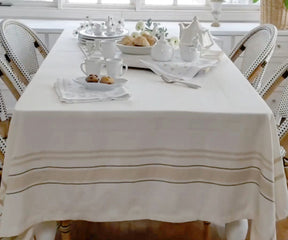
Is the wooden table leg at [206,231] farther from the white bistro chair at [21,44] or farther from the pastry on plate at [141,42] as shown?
the white bistro chair at [21,44]

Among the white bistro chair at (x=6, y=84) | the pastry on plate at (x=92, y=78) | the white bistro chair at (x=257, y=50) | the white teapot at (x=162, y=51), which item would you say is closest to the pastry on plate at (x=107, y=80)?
the pastry on plate at (x=92, y=78)

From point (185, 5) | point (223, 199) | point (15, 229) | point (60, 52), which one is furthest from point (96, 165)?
point (185, 5)

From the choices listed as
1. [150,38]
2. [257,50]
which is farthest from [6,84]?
[257,50]

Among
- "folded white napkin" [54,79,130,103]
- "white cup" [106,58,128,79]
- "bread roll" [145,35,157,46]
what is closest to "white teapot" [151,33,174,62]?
"bread roll" [145,35,157,46]

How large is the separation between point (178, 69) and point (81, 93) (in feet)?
1.67

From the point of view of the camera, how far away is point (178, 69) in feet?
6.88

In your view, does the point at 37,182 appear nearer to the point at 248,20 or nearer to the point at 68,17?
the point at 68,17

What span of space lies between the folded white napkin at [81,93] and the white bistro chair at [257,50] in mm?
999

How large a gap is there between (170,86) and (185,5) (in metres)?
A: 2.28

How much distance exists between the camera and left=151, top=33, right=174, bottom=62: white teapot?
2.20m

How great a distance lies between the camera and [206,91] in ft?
6.17

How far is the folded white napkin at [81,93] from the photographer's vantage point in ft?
5.58

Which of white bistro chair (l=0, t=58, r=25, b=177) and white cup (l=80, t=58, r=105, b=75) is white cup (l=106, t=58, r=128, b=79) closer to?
white cup (l=80, t=58, r=105, b=75)

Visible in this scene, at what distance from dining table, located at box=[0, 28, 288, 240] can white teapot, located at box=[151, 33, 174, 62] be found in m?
0.54
